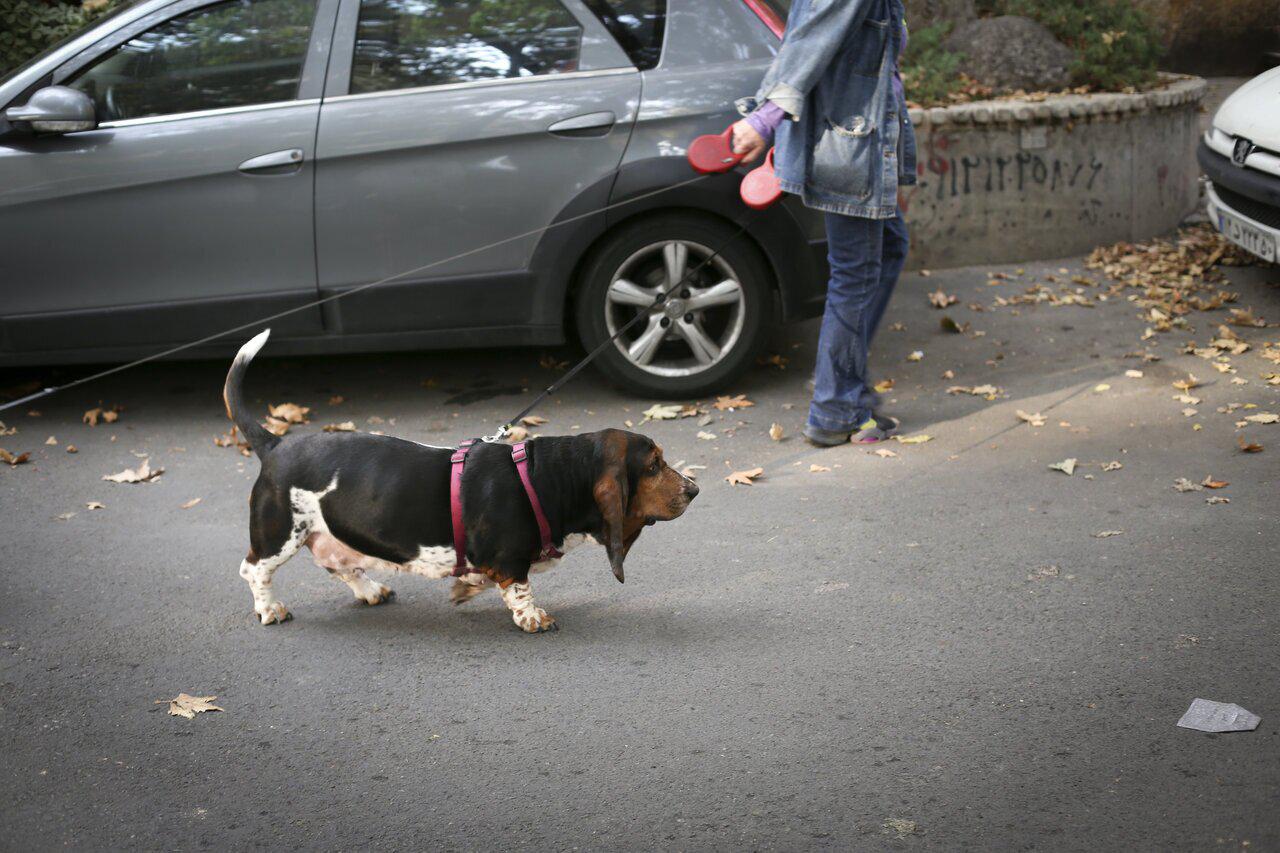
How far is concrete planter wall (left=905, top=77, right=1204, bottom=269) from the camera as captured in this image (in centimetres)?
834

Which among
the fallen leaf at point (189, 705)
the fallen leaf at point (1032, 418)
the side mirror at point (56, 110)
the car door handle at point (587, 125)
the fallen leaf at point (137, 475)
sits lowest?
the fallen leaf at point (137, 475)

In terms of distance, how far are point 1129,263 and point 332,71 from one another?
17.5ft

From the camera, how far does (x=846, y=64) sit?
5000 mm

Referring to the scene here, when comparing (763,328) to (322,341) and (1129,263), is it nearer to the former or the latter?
(322,341)

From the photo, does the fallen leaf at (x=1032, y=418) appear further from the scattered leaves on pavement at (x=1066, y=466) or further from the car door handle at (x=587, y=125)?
the car door handle at (x=587, y=125)

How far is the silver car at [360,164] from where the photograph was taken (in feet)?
18.4

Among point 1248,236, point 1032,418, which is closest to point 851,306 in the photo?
point 1032,418

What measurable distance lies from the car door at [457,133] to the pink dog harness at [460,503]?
7.21ft

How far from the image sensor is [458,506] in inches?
145

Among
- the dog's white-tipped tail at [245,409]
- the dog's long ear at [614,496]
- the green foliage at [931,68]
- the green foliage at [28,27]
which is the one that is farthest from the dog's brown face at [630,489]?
the green foliage at [28,27]

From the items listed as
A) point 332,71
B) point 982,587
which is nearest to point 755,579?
point 982,587

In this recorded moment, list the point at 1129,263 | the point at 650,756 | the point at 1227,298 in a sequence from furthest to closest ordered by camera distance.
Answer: the point at 1129,263, the point at 1227,298, the point at 650,756

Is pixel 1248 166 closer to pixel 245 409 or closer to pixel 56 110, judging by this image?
pixel 245 409

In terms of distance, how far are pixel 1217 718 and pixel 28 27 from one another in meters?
8.08
